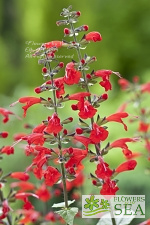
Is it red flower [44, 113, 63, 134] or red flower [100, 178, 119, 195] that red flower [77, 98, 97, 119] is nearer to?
red flower [44, 113, 63, 134]

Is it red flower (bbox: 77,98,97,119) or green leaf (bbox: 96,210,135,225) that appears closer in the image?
red flower (bbox: 77,98,97,119)

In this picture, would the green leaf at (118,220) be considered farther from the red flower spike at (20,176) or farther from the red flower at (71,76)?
the red flower at (71,76)

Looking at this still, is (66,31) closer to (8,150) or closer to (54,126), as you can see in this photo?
(54,126)

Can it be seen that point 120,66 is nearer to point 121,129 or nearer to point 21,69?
point 21,69

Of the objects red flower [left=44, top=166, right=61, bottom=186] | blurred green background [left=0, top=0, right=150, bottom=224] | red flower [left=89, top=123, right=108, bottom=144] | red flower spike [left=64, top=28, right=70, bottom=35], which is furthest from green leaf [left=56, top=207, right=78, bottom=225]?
blurred green background [left=0, top=0, right=150, bottom=224]

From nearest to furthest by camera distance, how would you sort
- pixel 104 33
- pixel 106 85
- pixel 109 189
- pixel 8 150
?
1. pixel 109 189
2. pixel 106 85
3. pixel 8 150
4. pixel 104 33

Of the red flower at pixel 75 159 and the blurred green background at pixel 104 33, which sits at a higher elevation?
the blurred green background at pixel 104 33

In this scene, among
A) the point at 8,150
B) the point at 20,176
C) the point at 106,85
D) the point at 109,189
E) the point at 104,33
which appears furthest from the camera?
the point at 104,33

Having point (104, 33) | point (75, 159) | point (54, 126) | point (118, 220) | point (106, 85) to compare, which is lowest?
point (118, 220)

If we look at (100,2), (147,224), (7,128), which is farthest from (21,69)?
(147,224)

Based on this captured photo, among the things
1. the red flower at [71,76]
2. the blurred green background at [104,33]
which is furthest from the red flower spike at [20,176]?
the blurred green background at [104,33]

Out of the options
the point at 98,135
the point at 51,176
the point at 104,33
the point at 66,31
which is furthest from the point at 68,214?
the point at 104,33

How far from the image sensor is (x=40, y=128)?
6.15 feet

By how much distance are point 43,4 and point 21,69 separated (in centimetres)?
185
